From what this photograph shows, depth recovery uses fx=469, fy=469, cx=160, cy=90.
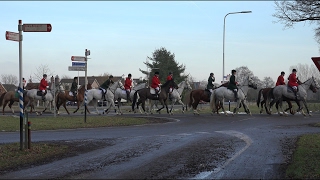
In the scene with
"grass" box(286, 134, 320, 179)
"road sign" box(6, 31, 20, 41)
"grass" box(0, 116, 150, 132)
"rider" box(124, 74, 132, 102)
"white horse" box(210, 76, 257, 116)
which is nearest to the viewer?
"grass" box(286, 134, 320, 179)

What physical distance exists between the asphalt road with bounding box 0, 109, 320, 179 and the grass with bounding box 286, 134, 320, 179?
0.29 metres

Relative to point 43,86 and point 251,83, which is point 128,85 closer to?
point 43,86

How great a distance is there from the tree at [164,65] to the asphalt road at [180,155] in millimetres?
57943

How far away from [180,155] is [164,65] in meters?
67.6

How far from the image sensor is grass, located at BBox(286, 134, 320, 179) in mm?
10391

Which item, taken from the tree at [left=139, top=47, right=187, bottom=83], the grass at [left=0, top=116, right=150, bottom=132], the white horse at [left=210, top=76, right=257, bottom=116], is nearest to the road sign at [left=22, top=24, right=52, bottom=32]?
the grass at [left=0, top=116, right=150, bottom=132]

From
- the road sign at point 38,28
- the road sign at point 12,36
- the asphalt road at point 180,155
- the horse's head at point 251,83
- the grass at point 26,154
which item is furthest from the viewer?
the horse's head at point 251,83

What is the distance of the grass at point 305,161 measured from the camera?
1039 cm

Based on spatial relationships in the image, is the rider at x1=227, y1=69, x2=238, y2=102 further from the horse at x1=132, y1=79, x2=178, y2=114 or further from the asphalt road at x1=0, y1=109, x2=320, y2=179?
the asphalt road at x1=0, y1=109, x2=320, y2=179

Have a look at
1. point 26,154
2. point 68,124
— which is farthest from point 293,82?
point 26,154

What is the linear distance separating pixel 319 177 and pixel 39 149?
8.85m

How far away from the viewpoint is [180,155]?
44.4ft

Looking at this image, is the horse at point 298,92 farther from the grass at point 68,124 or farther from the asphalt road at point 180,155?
the grass at point 68,124

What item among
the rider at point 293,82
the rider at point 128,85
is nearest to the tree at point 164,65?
the rider at point 128,85
